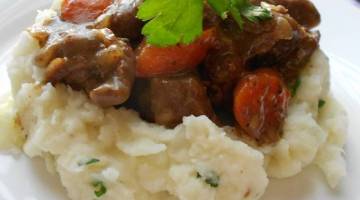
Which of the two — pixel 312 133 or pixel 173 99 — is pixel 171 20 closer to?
pixel 173 99

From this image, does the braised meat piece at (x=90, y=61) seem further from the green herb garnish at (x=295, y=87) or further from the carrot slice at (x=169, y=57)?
the green herb garnish at (x=295, y=87)

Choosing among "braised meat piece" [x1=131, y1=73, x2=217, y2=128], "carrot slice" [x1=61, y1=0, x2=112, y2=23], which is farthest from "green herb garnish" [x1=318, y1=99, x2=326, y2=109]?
"carrot slice" [x1=61, y1=0, x2=112, y2=23]

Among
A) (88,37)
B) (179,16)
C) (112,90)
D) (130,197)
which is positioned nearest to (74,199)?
(130,197)

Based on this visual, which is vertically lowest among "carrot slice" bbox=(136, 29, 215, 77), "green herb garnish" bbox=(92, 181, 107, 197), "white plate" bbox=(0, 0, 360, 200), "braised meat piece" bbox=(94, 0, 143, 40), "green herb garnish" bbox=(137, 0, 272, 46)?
"white plate" bbox=(0, 0, 360, 200)

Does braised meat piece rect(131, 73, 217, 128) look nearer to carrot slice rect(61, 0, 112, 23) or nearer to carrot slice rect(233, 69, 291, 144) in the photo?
carrot slice rect(233, 69, 291, 144)

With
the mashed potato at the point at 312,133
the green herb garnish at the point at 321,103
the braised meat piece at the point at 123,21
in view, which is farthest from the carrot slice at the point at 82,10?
the green herb garnish at the point at 321,103
